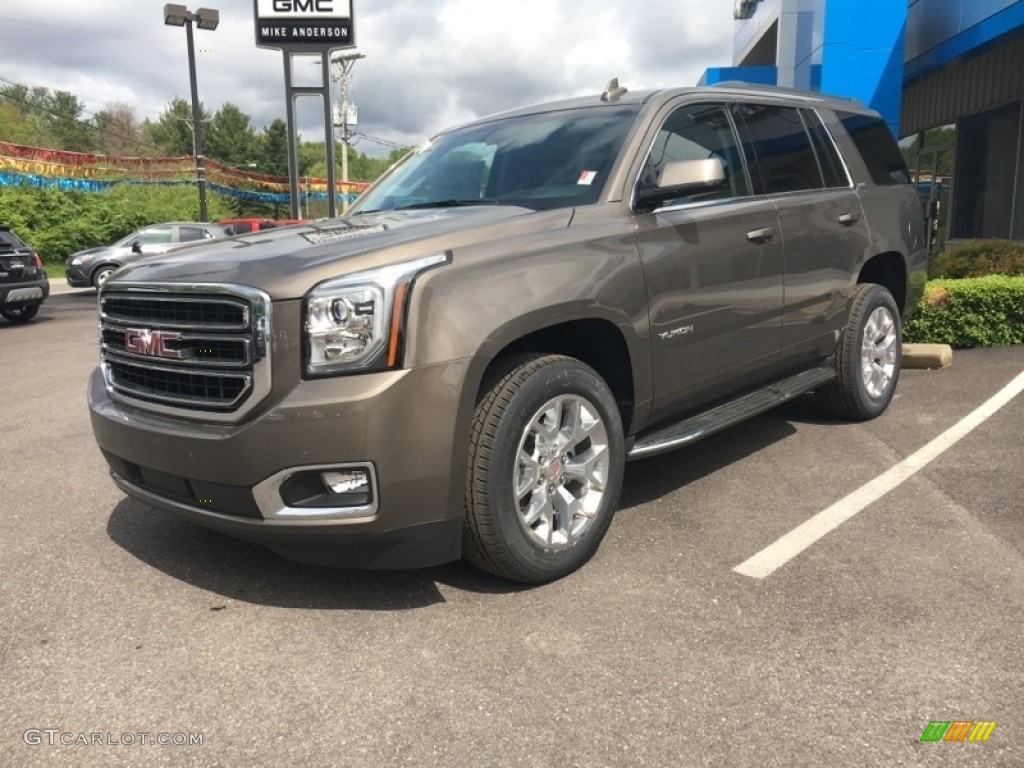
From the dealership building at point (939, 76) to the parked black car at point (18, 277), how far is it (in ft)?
40.0

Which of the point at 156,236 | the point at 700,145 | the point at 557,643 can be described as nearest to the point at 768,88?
the point at 700,145

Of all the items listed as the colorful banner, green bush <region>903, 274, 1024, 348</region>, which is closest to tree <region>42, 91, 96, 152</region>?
the colorful banner

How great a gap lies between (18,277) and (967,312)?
1254cm

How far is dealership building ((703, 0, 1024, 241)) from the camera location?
1280cm

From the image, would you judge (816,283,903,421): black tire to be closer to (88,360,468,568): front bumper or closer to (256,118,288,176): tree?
(88,360,468,568): front bumper

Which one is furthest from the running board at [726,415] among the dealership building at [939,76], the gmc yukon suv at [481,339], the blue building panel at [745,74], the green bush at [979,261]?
the blue building panel at [745,74]


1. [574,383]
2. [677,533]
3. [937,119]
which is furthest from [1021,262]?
[937,119]

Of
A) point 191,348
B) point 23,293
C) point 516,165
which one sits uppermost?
point 516,165

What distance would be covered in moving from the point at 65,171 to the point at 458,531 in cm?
3313

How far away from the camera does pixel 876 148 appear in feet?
18.3

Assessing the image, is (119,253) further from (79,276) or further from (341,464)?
(341,464)

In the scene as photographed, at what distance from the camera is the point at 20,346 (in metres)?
10.7

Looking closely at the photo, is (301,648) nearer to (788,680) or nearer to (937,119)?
(788,680)

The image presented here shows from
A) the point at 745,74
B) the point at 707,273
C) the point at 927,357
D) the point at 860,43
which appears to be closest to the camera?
the point at 707,273
